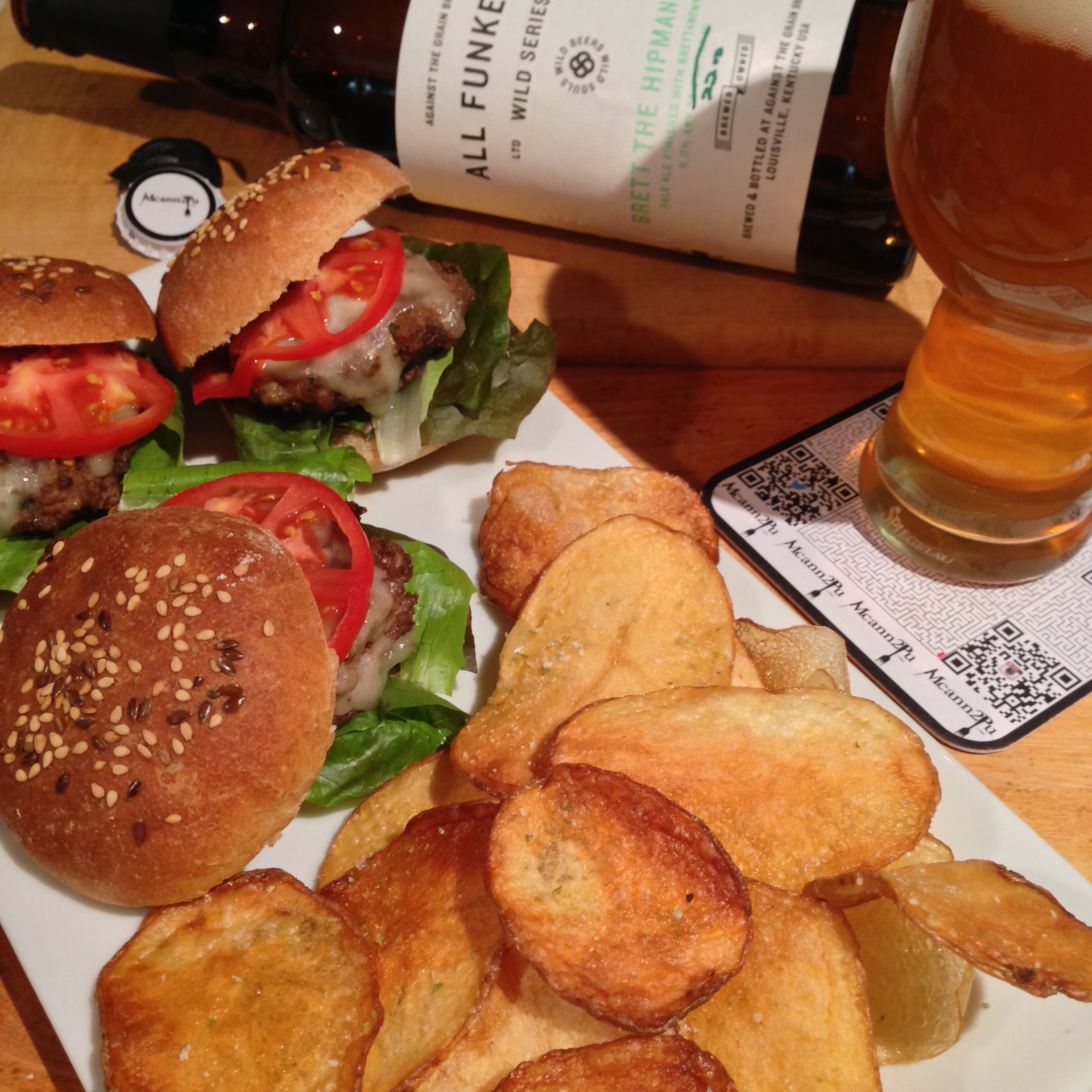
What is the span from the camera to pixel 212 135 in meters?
2.47

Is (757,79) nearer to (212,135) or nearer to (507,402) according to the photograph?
(507,402)

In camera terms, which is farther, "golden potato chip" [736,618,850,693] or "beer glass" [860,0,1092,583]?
"golden potato chip" [736,618,850,693]

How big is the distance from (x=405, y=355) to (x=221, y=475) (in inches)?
14.8

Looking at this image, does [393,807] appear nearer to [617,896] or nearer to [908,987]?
[617,896]

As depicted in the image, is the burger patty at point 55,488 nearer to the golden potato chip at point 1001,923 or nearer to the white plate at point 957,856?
the white plate at point 957,856

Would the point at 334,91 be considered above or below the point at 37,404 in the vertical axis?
above

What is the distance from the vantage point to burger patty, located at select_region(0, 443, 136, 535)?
1649 mm

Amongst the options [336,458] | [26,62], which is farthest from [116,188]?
[336,458]

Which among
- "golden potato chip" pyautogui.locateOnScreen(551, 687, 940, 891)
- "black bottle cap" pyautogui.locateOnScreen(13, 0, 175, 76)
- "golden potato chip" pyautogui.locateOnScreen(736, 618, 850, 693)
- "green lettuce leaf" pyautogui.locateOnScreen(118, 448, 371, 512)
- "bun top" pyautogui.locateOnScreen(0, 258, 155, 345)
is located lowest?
"green lettuce leaf" pyautogui.locateOnScreen(118, 448, 371, 512)

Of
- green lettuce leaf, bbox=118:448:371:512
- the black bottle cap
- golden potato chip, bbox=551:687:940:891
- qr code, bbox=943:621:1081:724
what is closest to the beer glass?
qr code, bbox=943:621:1081:724

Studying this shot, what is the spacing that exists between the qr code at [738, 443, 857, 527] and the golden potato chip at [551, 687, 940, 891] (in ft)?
1.93

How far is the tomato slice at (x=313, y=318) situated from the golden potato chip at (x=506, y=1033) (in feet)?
3.50

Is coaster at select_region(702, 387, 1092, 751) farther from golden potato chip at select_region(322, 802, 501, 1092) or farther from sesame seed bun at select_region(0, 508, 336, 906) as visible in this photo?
sesame seed bun at select_region(0, 508, 336, 906)

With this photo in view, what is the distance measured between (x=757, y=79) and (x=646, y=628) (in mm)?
1032
